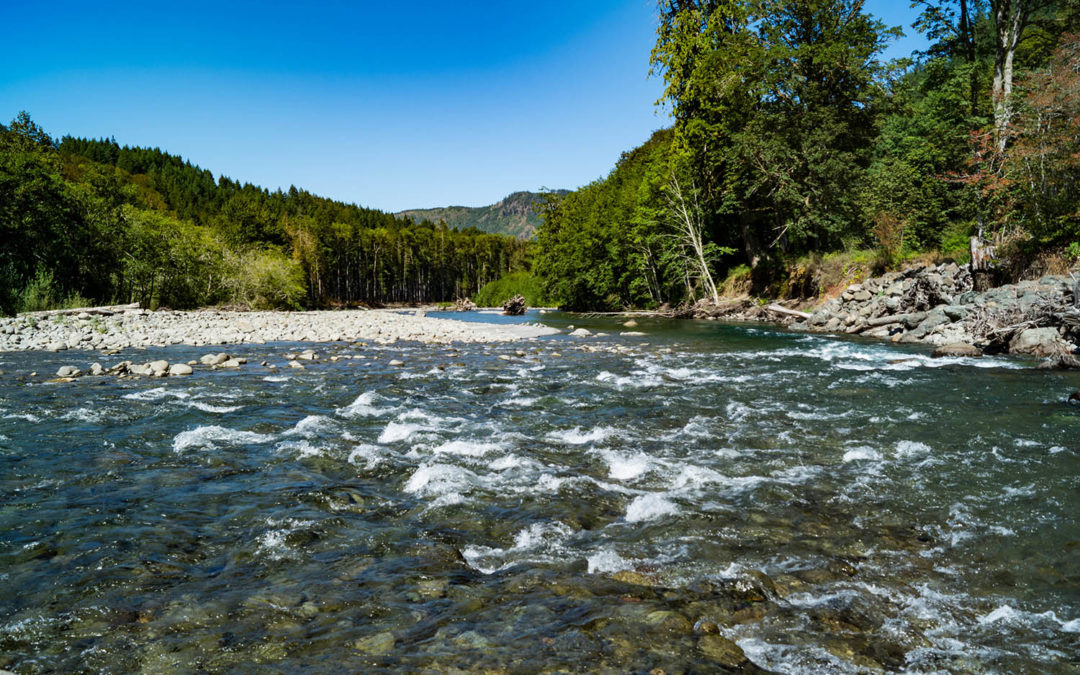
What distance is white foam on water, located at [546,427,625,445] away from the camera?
7.49 m

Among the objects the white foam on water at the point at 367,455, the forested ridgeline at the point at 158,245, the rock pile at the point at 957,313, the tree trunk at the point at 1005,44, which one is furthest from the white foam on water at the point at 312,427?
the forested ridgeline at the point at 158,245

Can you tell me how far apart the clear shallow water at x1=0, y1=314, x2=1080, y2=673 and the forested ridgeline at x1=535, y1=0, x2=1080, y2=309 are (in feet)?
44.2

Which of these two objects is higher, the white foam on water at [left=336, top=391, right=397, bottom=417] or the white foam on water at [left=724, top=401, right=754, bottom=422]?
the white foam on water at [left=336, top=391, right=397, bottom=417]

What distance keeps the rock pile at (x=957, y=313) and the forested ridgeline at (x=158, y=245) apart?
138ft

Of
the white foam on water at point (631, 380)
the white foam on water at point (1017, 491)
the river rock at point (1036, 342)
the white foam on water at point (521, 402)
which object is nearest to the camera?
the white foam on water at point (1017, 491)

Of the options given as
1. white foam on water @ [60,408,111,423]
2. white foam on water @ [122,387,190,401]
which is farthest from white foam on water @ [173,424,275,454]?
white foam on water @ [122,387,190,401]

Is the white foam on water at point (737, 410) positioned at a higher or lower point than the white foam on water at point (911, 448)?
higher

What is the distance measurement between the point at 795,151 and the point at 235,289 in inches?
2012

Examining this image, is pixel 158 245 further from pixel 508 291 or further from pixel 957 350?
pixel 508 291

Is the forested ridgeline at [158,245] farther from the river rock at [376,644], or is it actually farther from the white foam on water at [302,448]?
the river rock at [376,644]

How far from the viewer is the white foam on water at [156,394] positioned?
32.7 ft

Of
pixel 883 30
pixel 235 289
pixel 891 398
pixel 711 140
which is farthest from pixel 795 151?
pixel 235 289

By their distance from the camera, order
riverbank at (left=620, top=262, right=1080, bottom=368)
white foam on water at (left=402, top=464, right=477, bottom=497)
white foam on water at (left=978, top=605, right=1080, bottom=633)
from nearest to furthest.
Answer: white foam on water at (left=978, top=605, right=1080, bottom=633)
white foam on water at (left=402, top=464, right=477, bottom=497)
riverbank at (left=620, top=262, right=1080, bottom=368)

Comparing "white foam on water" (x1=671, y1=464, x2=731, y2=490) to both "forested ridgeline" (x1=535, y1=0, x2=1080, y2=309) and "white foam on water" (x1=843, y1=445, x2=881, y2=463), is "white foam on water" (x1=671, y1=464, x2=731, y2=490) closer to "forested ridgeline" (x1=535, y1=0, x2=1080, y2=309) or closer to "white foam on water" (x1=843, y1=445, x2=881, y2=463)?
"white foam on water" (x1=843, y1=445, x2=881, y2=463)
